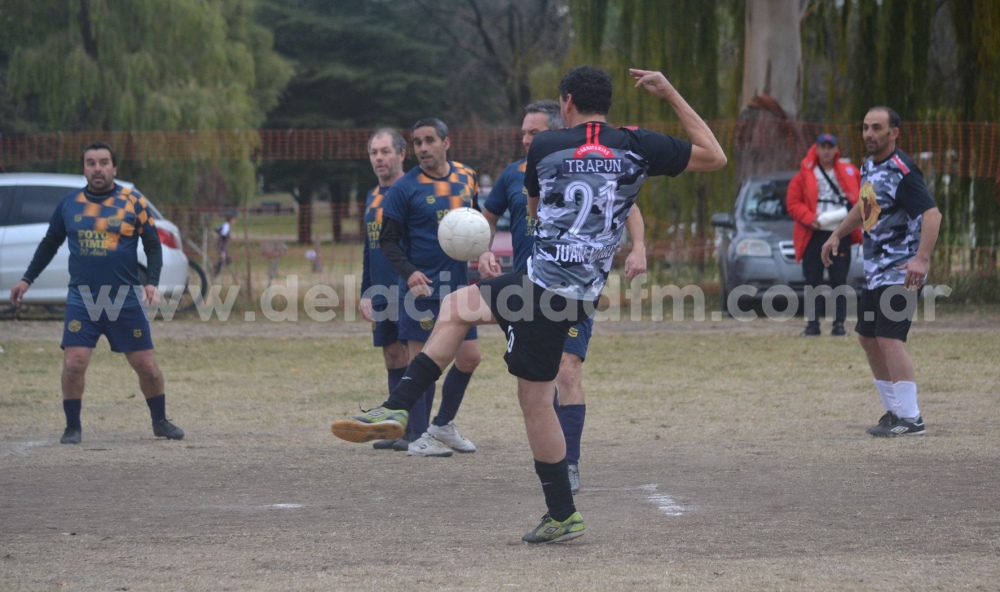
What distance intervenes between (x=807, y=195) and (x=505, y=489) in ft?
27.6

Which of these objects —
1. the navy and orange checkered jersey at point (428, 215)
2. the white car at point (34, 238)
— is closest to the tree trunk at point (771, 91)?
the white car at point (34, 238)

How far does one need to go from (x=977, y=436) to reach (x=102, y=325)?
5.74 m

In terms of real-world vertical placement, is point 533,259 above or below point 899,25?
below

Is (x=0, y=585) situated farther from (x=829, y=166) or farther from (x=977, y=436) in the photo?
(x=829, y=166)

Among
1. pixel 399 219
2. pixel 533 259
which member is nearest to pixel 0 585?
pixel 533 259

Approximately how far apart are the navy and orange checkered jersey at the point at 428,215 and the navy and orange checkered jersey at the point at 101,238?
181 cm

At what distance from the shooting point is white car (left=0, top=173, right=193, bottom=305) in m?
16.0

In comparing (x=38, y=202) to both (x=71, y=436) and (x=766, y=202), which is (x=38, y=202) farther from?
(x=766, y=202)

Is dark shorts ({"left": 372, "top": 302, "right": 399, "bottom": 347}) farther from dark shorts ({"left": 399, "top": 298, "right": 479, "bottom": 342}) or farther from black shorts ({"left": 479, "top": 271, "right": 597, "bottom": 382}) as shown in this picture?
black shorts ({"left": 479, "top": 271, "right": 597, "bottom": 382})

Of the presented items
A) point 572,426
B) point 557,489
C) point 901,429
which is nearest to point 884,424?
point 901,429

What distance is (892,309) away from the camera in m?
7.88

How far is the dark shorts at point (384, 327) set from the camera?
804 cm

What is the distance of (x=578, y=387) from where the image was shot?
6402 millimetres

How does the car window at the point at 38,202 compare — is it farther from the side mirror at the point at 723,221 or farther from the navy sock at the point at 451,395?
the navy sock at the point at 451,395
